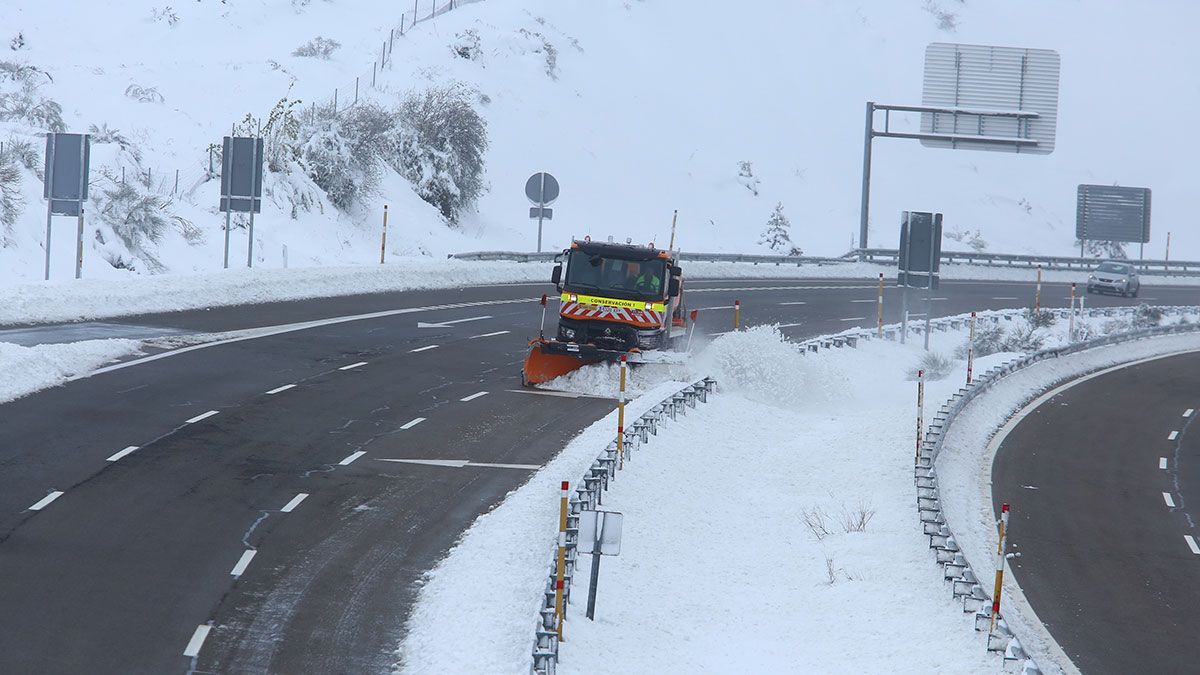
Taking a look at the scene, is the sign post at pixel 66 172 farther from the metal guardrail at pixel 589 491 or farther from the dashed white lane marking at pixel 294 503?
the dashed white lane marking at pixel 294 503

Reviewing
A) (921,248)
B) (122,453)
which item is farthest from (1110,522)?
(921,248)

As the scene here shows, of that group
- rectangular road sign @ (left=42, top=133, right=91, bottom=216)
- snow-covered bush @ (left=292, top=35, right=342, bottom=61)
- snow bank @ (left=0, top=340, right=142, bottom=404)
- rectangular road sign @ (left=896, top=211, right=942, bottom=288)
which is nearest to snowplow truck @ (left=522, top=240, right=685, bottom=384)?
snow bank @ (left=0, top=340, right=142, bottom=404)

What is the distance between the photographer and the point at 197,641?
Result: 468 inches

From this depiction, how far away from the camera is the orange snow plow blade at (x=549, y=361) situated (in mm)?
25219

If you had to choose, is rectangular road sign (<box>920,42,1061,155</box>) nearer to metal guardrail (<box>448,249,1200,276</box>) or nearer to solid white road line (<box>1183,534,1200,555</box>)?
metal guardrail (<box>448,249,1200,276</box>)

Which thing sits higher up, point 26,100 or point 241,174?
point 26,100

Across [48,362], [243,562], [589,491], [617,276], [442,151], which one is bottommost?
[243,562]

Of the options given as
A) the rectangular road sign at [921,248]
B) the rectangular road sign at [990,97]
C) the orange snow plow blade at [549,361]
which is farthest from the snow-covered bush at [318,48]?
the orange snow plow blade at [549,361]

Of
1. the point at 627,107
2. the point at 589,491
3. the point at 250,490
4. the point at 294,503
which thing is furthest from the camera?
the point at 627,107

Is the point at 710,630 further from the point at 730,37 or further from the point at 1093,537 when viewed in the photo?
the point at 730,37

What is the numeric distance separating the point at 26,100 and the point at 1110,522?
48779mm

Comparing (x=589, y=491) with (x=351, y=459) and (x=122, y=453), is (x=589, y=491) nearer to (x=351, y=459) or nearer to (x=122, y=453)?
(x=351, y=459)

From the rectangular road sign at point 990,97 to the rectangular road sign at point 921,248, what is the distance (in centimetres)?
1757

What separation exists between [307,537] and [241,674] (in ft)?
12.7
